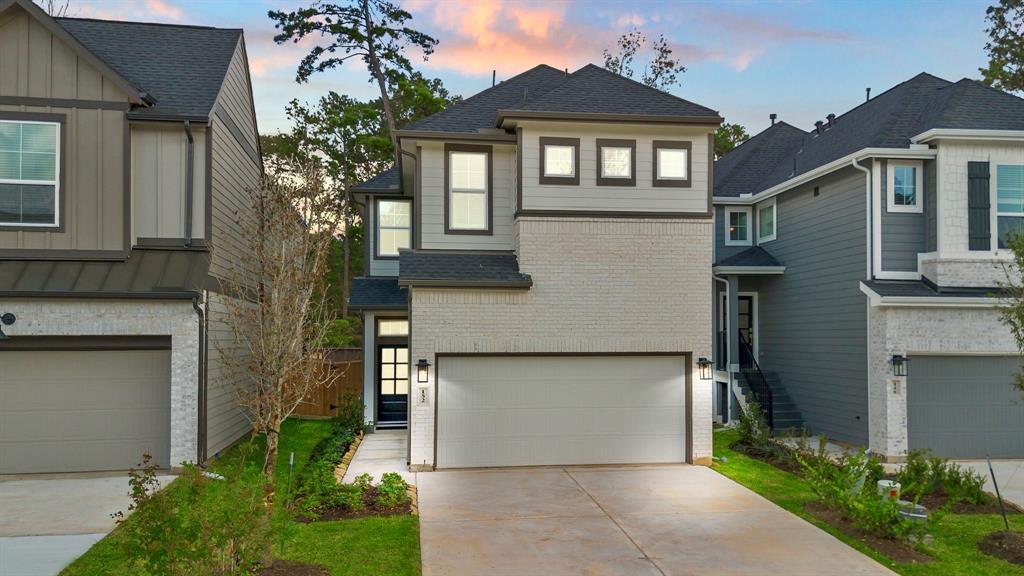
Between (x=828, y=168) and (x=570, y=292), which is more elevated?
(x=828, y=168)

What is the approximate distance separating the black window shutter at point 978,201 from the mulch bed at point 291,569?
1234 centimetres

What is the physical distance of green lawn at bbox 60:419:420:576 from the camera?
6.55 metres

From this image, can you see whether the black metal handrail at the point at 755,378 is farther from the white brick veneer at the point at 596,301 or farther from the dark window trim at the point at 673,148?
the dark window trim at the point at 673,148

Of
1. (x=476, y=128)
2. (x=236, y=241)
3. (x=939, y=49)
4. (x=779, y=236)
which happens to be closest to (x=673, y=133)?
(x=476, y=128)

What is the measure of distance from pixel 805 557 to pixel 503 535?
3176mm

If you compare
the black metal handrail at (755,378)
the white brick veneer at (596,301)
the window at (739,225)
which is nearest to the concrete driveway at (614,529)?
the white brick veneer at (596,301)

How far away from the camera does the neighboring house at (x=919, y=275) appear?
40.3 ft

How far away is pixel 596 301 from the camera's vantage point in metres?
11.7

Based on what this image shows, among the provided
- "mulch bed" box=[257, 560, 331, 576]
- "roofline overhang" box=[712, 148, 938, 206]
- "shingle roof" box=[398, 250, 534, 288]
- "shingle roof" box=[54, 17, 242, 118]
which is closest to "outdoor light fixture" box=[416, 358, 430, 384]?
"shingle roof" box=[398, 250, 534, 288]

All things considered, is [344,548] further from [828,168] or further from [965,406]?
[828,168]

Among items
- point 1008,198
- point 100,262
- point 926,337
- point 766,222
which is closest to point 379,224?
point 100,262

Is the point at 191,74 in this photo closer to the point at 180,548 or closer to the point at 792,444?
the point at 180,548

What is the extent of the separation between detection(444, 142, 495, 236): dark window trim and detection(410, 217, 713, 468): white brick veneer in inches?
28.1

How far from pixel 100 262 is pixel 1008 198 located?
1577 cm
